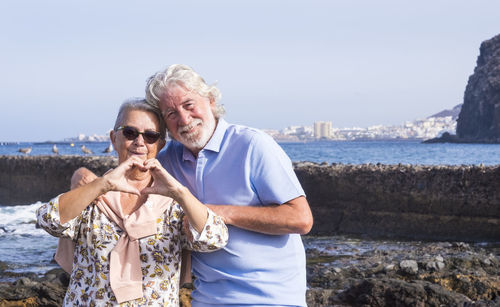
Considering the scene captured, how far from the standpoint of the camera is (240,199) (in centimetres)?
308

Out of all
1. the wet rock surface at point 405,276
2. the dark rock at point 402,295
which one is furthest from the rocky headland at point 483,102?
the dark rock at point 402,295

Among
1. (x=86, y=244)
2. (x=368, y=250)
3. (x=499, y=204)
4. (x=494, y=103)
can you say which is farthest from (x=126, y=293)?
(x=494, y=103)

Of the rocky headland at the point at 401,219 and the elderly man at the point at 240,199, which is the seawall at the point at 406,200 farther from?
the elderly man at the point at 240,199

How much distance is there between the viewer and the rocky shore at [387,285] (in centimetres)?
540

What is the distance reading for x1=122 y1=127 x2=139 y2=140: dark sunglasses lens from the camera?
315cm

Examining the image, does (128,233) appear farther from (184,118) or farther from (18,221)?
(18,221)

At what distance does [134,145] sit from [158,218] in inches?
14.9

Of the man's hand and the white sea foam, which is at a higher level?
the man's hand

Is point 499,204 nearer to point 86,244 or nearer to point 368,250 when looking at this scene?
point 368,250

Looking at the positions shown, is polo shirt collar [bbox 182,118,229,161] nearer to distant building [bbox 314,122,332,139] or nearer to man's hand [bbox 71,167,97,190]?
man's hand [bbox 71,167,97,190]

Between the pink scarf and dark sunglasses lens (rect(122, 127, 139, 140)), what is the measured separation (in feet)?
0.99

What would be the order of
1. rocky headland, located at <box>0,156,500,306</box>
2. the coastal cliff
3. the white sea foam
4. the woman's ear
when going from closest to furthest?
the woman's ear, rocky headland, located at <box>0,156,500,306</box>, the white sea foam, the coastal cliff

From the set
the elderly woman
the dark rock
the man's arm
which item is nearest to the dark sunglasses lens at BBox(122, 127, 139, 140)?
the elderly woman

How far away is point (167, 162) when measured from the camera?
339 cm
